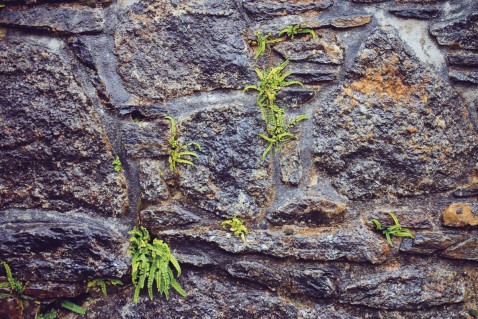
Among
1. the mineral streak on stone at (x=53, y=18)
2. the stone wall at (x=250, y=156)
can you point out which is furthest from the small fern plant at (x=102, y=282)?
the mineral streak on stone at (x=53, y=18)

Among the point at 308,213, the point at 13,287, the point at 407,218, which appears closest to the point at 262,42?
the point at 308,213

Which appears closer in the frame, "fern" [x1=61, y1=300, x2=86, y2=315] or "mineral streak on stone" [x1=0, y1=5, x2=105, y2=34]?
"mineral streak on stone" [x1=0, y1=5, x2=105, y2=34]

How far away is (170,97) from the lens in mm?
2207

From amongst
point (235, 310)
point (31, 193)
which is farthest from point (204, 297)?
point (31, 193)

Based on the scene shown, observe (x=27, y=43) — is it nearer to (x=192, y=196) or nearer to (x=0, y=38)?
(x=0, y=38)

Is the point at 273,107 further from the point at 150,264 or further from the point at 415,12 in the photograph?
the point at 150,264

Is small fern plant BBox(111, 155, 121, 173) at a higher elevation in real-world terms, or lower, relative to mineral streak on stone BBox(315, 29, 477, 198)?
lower

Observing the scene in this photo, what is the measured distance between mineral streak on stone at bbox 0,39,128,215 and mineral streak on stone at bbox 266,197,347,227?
867 millimetres

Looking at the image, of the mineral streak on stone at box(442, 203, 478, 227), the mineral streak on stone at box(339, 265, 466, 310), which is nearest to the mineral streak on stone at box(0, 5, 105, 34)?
the mineral streak on stone at box(339, 265, 466, 310)

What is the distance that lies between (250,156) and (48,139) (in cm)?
105

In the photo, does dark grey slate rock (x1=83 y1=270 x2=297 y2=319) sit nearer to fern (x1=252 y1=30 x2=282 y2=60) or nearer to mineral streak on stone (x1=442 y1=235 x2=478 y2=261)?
mineral streak on stone (x1=442 y1=235 x2=478 y2=261)

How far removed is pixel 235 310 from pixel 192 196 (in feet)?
2.11

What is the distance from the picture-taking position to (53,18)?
2.13 meters

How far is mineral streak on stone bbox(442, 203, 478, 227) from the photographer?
2191 millimetres
